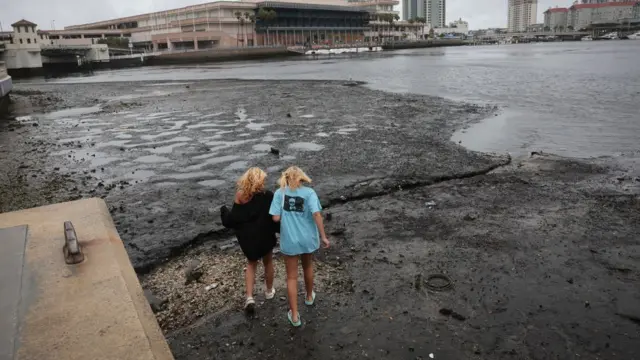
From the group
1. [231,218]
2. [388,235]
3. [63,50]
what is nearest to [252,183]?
[231,218]

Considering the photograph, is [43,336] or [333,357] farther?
[333,357]

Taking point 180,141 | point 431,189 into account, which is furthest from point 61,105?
point 431,189

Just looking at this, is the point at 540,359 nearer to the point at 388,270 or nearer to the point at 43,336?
the point at 388,270

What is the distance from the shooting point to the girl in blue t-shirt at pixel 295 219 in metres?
4.87

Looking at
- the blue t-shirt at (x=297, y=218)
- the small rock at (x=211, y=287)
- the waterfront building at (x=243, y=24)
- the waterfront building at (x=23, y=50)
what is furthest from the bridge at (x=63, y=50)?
the blue t-shirt at (x=297, y=218)

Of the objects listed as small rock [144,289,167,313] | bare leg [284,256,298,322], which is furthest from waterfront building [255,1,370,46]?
bare leg [284,256,298,322]

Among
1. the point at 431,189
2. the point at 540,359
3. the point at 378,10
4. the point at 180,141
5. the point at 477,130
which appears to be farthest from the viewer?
the point at 378,10

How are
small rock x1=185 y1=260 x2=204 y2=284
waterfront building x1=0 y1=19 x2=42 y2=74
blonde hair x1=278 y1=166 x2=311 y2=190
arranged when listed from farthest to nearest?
waterfront building x1=0 y1=19 x2=42 y2=74, small rock x1=185 y1=260 x2=204 y2=284, blonde hair x1=278 y1=166 x2=311 y2=190

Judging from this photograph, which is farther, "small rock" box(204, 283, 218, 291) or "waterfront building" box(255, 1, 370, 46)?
"waterfront building" box(255, 1, 370, 46)

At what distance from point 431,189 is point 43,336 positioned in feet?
26.3

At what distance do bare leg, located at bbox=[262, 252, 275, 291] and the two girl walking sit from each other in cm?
19

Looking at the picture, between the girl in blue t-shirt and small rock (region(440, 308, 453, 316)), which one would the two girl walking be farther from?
small rock (region(440, 308, 453, 316))

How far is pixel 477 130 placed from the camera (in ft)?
56.6

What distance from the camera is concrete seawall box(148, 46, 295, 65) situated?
10756 cm
